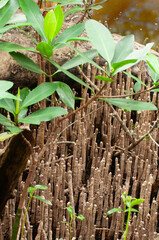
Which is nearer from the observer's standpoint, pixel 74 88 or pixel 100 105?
pixel 100 105

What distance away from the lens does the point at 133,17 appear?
3.60 metres

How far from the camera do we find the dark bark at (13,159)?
0.91 m

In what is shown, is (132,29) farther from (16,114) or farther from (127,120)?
(16,114)

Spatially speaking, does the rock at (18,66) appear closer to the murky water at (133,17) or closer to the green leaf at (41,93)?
the green leaf at (41,93)

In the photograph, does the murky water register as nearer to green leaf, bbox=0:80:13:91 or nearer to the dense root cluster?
the dense root cluster

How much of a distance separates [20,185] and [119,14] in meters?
2.74

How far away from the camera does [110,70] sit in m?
→ 0.80

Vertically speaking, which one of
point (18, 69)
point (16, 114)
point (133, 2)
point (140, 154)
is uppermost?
point (133, 2)

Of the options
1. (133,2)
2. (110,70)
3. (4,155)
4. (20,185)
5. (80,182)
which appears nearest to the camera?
(110,70)

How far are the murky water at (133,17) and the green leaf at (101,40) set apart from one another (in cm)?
260

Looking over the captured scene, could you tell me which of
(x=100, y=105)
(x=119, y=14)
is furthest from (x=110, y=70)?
(x=119, y=14)

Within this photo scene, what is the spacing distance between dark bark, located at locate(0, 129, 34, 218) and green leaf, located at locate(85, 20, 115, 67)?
10.8 inches

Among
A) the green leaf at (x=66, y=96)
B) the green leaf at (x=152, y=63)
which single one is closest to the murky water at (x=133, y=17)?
the green leaf at (x=152, y=63)

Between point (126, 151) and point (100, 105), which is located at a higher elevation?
point (100, 105)
